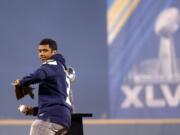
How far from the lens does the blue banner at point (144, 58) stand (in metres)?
5.86

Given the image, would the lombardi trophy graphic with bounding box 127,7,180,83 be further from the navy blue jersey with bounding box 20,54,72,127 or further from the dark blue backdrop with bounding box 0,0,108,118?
the navy blue jersey with bounding box 20,54,72,127

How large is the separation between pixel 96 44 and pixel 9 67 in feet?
2.98

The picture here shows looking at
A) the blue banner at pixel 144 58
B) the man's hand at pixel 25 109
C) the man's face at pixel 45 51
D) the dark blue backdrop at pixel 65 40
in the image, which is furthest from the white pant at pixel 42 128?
the blue banner at pixel 144 58

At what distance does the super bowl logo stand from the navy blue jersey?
2460 mm

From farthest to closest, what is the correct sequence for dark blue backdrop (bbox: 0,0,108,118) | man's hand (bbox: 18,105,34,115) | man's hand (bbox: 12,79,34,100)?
dark blue backdrop (bbox: 0,0,108,118) < man's hand (bbox: 18,105,34,115) < man's hand (bbox: 12,79,34,100)

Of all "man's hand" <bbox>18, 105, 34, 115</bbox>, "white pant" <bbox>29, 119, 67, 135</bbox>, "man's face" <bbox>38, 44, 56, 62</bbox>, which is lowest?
"white pant" <bbox>29, 119, 67, 135</bbox>

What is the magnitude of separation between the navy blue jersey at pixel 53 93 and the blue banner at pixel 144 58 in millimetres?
2445

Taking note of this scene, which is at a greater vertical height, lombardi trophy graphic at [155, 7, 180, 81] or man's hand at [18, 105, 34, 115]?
lombardi trophy graphic at [155, 7, 180, 81]

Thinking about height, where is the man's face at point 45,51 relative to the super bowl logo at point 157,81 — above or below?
above

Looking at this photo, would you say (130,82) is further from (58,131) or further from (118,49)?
(58,131)

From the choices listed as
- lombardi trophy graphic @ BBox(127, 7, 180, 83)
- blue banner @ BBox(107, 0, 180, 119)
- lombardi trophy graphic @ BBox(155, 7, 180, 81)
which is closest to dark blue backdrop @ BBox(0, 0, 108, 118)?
blue banner @ BBox(107, 0, 180, 119)

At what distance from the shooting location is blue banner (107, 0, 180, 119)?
586 cm

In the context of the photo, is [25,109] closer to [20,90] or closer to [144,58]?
[20,90]

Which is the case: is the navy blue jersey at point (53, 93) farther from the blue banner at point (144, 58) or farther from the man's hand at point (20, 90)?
the blue banner at point (144, 58)
